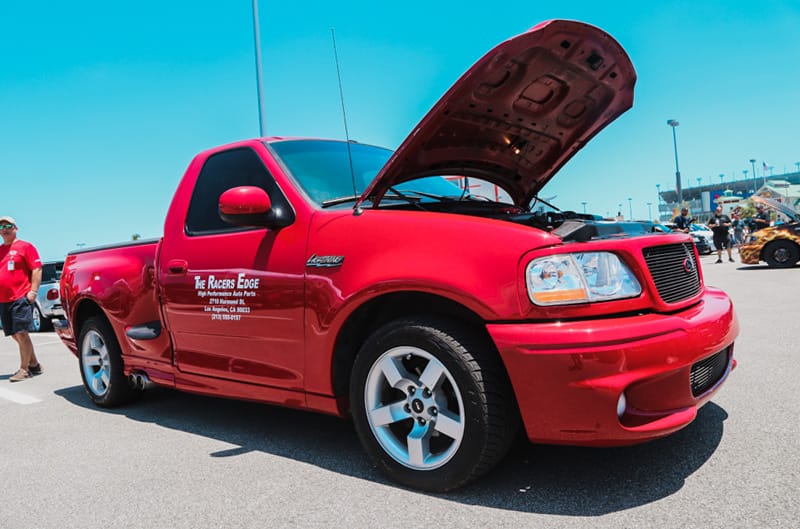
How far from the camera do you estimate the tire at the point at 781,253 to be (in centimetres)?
1351

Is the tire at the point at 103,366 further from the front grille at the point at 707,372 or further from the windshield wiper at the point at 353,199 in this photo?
the front grille at the point at 707,372

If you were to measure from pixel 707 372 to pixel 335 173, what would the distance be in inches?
85.0

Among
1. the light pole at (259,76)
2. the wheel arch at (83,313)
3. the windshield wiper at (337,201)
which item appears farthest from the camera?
the light pole at (259,76)

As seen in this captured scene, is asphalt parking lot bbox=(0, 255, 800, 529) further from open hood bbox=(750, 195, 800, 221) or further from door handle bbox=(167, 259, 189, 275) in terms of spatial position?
open hood bbox=(750, 195, 800, 221)

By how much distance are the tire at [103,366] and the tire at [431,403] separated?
2.59m

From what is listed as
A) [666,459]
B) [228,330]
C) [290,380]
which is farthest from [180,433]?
[666,459]

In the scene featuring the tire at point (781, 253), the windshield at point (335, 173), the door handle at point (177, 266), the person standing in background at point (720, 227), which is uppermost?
the windshield at point (335, 173)

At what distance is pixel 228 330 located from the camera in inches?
131

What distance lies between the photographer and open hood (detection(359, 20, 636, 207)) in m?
2.69

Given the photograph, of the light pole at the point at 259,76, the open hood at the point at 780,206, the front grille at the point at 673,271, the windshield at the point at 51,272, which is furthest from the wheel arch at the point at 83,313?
the open hood at the point at 780,206

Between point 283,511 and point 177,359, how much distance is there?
63.9 inches

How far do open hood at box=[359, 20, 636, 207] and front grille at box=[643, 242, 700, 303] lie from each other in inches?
39.7

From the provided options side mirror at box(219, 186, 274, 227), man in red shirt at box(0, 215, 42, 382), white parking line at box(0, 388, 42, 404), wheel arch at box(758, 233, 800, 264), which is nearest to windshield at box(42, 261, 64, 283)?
man in red shirt at box(0, 215, 42, 382)

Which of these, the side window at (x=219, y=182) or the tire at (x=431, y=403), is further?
the side window at (x=219, y=182)
